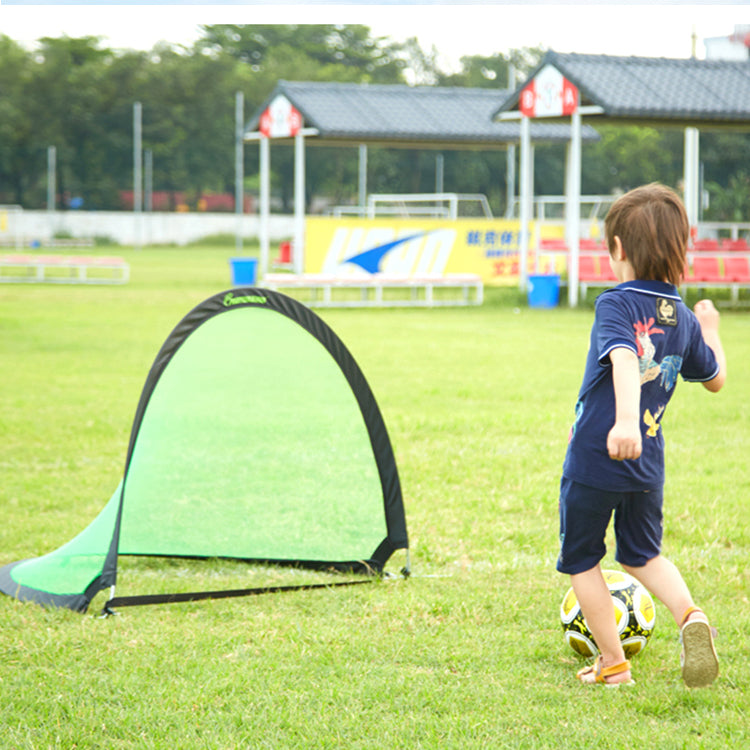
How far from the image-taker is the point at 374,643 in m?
3.47

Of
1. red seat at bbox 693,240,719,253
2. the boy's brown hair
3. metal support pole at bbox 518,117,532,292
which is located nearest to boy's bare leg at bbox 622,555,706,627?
the boy's brown hair

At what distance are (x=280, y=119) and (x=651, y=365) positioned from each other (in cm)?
1941

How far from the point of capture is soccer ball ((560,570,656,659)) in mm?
3324

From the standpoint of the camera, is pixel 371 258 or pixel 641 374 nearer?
pixel 641 374

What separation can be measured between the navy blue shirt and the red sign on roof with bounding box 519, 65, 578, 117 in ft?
50.1

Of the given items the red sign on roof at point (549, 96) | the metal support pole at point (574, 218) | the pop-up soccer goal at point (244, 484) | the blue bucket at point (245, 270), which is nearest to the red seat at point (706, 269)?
the metal support pole at point (574, 218)

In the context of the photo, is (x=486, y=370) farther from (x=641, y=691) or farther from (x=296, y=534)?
(x=641, y=691)

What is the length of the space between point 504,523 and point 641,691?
190 centimetres

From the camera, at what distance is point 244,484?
5.29 m

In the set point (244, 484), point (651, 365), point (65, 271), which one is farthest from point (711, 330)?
point (65, 271)

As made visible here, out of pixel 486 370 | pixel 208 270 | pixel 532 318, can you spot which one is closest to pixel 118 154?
pixel 208 270

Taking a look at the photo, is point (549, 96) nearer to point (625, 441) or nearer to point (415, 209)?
point (415, 209)

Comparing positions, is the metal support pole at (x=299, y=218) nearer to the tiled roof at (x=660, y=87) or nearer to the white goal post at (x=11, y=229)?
the tiled roof at (x=660, y=87)

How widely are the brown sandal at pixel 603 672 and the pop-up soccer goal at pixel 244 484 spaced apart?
1.32 meters
